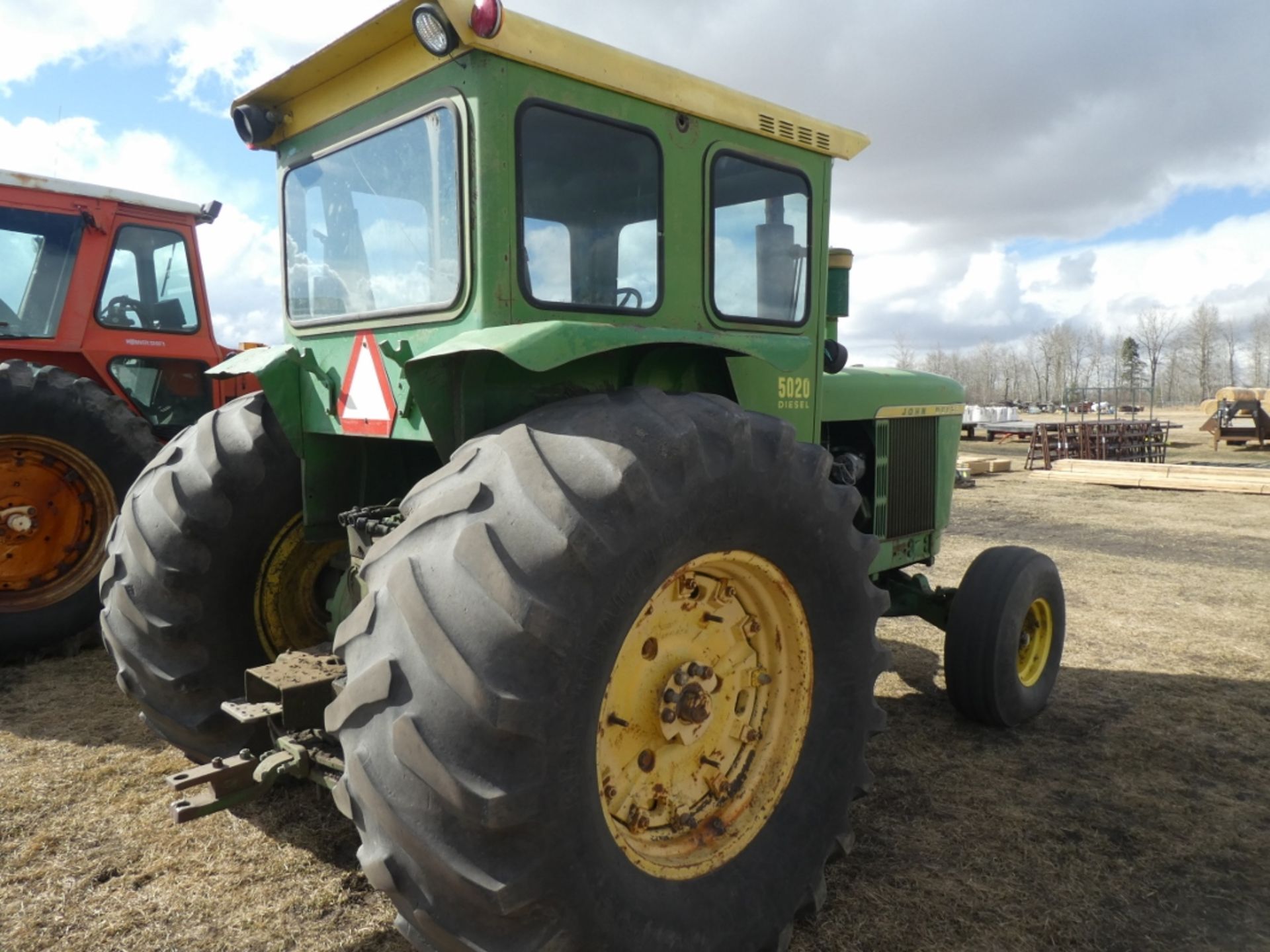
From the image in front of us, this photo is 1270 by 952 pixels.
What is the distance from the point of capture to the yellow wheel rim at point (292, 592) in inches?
122

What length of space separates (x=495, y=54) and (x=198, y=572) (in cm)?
181

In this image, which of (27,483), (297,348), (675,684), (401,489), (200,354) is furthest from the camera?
(200,354)

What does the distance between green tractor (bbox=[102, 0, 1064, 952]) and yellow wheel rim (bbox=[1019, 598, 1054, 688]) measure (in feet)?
5.62

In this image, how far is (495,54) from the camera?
2232mm

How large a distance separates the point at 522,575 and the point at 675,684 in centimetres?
74

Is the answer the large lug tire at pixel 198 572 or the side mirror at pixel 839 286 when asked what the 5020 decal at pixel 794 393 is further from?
the large lug tire at pixel 198 572

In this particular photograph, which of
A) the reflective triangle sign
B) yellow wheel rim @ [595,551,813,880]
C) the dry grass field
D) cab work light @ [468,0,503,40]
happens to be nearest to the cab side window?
the dry grass field

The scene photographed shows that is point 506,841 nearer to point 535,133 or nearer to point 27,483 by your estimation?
point 535,133

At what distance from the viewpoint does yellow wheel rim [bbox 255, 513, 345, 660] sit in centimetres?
309

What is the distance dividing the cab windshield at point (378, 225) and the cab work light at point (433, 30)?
0.17 meters

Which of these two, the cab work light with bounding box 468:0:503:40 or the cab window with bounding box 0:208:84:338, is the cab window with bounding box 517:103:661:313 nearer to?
the cab work light with bounding box 468:0:503:40

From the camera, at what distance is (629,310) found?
266cm

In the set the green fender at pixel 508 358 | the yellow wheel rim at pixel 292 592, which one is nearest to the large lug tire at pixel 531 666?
the green fender at pixel 508 358

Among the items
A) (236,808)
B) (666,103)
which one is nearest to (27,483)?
(236,808)
